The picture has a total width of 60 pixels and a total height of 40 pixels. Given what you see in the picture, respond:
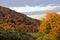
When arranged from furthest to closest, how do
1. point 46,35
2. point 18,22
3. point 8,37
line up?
point 18,22 < point 8,37 < point 46,35

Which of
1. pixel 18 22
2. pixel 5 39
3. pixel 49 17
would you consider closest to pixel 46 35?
pixel 49 17

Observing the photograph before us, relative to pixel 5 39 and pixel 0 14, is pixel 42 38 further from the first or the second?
pixel 0 14

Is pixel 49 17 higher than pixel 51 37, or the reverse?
pixel 49 17

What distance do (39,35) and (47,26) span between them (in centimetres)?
305

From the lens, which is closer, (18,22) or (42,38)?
(42,38)

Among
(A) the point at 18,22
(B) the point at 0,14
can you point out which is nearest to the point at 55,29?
(A) the point at 18,22

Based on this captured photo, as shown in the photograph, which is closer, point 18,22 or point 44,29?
point 44,29

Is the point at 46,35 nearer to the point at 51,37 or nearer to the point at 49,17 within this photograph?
the point at 51,37

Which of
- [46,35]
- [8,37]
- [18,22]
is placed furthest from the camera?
[18,22]

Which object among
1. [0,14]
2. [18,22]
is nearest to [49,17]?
[18,22]

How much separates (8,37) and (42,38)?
8882mm

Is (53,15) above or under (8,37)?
above

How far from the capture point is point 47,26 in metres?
57.8

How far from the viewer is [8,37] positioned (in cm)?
6088
